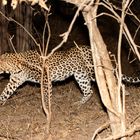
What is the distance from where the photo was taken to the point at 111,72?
5.97 metres

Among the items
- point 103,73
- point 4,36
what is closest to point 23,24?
point 4,36

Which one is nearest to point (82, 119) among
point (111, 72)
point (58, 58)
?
point (58, 58)

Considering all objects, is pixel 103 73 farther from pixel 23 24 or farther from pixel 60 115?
pixel 23 24

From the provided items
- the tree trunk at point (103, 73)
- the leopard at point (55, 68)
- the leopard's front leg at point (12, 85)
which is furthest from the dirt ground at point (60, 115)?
the tree trunk at point (103, 73)

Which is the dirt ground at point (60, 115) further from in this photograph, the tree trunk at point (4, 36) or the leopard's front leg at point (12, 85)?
the tree trunk at point (4, 36)

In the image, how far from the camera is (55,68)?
918 cm

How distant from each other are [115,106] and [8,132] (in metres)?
2.28

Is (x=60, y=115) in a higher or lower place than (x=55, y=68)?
lower

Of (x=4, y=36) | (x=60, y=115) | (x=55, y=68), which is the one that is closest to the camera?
(x=60, y=115)

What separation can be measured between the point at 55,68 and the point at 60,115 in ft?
3.79

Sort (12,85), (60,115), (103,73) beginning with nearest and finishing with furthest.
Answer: (103,73)
(60,115)
(12,85)

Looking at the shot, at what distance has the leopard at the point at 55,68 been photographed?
9148mm

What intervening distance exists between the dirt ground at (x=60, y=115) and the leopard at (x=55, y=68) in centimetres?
26

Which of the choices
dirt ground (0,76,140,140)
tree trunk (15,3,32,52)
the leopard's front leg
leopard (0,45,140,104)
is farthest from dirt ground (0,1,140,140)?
tree trunk (15,3,32,52)
